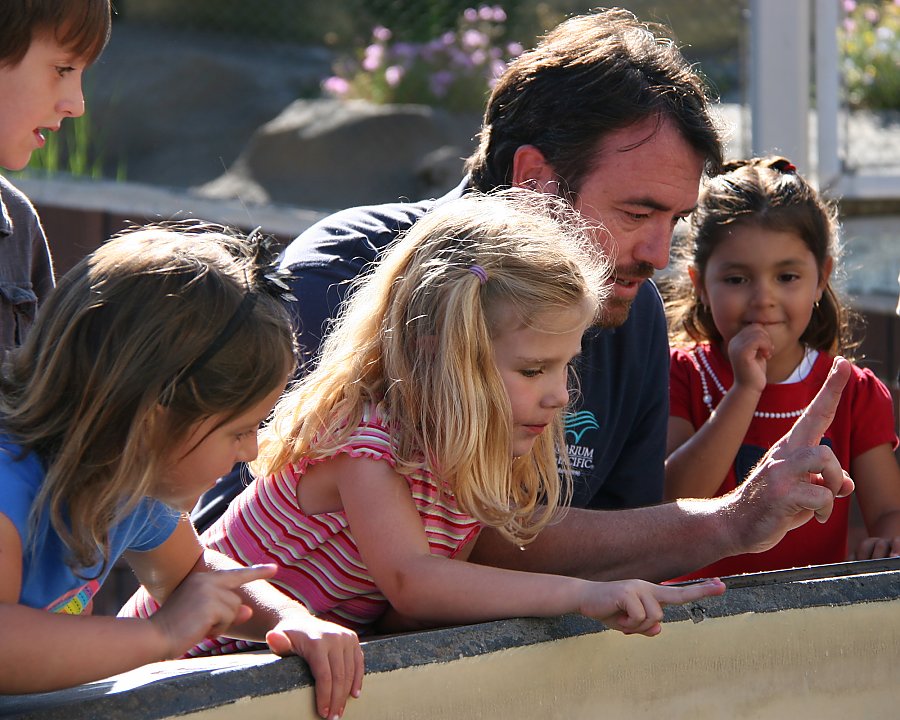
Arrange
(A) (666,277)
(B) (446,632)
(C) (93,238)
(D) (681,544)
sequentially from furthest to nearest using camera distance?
(C) (93,238), (A) (666,277), (D) (681,544), (B) (446,632)

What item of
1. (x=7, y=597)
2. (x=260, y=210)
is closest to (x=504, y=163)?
(x=7, y=597)

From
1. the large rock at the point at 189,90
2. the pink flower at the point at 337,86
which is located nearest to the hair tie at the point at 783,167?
the pink flower at the point at 337,86

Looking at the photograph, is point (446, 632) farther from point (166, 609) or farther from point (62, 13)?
point (62, 13)

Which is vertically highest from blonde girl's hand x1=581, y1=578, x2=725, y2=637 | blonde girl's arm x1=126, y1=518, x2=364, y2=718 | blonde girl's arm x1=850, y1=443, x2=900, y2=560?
blonde girl's arm x1=126, y1=518, x2=364, y2=718

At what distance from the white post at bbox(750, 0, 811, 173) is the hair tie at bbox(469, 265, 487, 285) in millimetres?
2242

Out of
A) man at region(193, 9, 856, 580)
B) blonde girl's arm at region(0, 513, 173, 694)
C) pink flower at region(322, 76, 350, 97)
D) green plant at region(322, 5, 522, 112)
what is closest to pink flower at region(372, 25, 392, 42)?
green plant at region(322, 5, 522, 112)

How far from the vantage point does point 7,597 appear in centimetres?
125

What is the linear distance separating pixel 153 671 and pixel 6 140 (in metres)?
0.69

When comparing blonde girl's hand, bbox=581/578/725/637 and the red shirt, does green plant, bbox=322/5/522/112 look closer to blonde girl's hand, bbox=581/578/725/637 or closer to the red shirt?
the red shirt

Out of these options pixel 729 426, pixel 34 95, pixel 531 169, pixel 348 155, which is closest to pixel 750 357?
pixel 729 426

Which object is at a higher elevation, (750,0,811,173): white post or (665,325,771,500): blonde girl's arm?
(750,0,811,173): white post

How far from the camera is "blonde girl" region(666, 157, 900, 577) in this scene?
226cm

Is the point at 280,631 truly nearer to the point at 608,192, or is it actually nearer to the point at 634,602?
the point at 634,602

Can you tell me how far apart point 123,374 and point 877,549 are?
1417 millimetres
